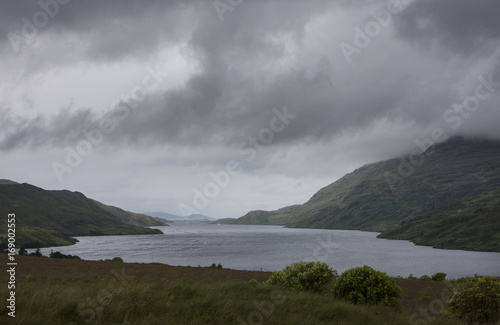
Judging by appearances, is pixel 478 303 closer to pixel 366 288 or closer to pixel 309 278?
pixel 366 288

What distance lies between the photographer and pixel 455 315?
15930 mm

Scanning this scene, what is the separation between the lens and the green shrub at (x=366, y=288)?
1781 centimetres

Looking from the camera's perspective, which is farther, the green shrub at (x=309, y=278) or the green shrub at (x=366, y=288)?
the green shrub at (x=309, y=278)

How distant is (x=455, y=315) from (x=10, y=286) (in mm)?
18181

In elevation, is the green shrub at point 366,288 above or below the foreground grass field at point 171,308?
below

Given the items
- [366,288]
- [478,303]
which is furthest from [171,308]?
[478,303]

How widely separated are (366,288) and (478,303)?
5.02 metres

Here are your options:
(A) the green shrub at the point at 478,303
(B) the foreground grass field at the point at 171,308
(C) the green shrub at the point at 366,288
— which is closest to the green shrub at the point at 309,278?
(C) the green shrub at the point at 366,288

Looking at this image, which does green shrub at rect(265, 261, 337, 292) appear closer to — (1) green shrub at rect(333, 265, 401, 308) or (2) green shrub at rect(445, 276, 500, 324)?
(1) green shrub at rect(333, 265, 401, 308)

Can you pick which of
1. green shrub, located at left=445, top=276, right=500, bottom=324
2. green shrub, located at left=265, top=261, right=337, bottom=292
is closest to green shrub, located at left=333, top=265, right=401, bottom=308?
green shrub, located at left=265, top=261, right=337, bottom=292

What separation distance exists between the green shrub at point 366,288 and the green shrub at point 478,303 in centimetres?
275

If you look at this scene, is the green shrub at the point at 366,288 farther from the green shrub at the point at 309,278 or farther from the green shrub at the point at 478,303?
the green shrub at the point at 478,303

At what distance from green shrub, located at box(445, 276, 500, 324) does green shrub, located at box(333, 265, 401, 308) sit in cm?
275

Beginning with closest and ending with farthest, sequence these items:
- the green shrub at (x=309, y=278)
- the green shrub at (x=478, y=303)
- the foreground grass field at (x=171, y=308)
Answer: the foreground grass field at (x=171, y=308) < the green shrub at (x=478, y=303) < the green shrub at (x=309, y=278)
